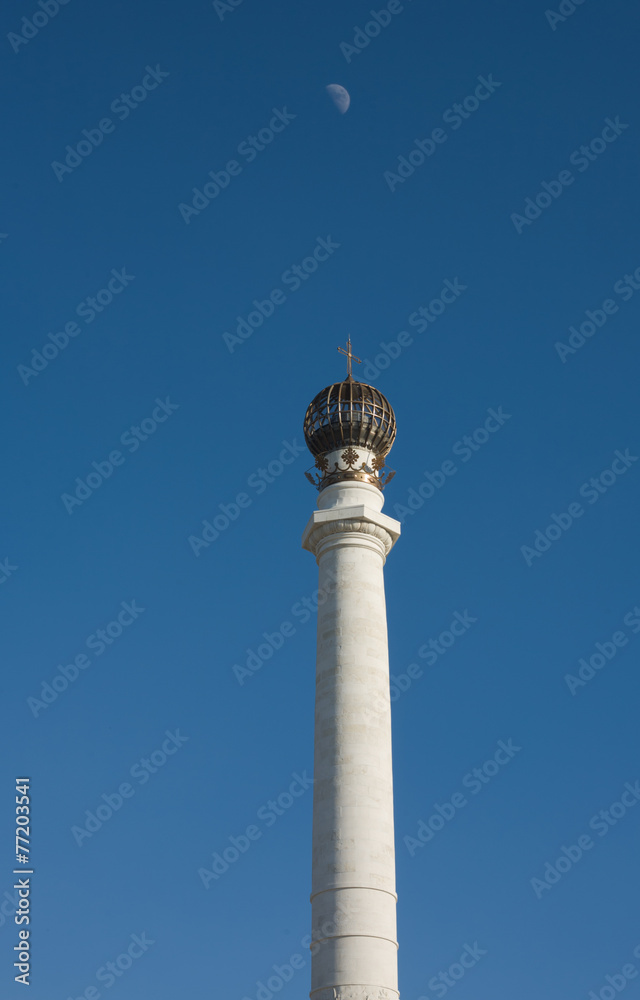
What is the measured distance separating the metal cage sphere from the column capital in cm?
366

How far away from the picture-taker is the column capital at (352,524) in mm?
40156

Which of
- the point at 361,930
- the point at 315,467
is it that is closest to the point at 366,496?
the point at 315,467

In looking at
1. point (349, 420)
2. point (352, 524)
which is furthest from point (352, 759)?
point (349, 420)

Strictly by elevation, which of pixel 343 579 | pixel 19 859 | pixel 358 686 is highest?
pixel 343 579

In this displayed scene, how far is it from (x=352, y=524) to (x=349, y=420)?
16.9 feet

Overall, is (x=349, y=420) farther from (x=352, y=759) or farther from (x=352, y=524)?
(x=352, y=759)

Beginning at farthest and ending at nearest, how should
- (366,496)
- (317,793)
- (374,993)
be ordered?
(366,496), (317,793), (374,993)

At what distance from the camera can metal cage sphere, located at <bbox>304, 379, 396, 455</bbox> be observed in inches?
1703

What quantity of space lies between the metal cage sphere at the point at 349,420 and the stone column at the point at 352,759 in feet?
7.00

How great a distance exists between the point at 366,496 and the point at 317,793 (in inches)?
457

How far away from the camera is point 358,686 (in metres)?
37.3

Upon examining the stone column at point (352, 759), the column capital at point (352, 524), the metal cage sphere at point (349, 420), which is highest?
the metal cage sphere at point (349, 420)

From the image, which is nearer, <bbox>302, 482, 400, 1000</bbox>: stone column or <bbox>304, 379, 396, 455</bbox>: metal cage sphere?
<bbox>302, 482, 400, 1000</bbox>: stone column

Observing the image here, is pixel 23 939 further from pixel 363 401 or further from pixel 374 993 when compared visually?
pixel 363 401
